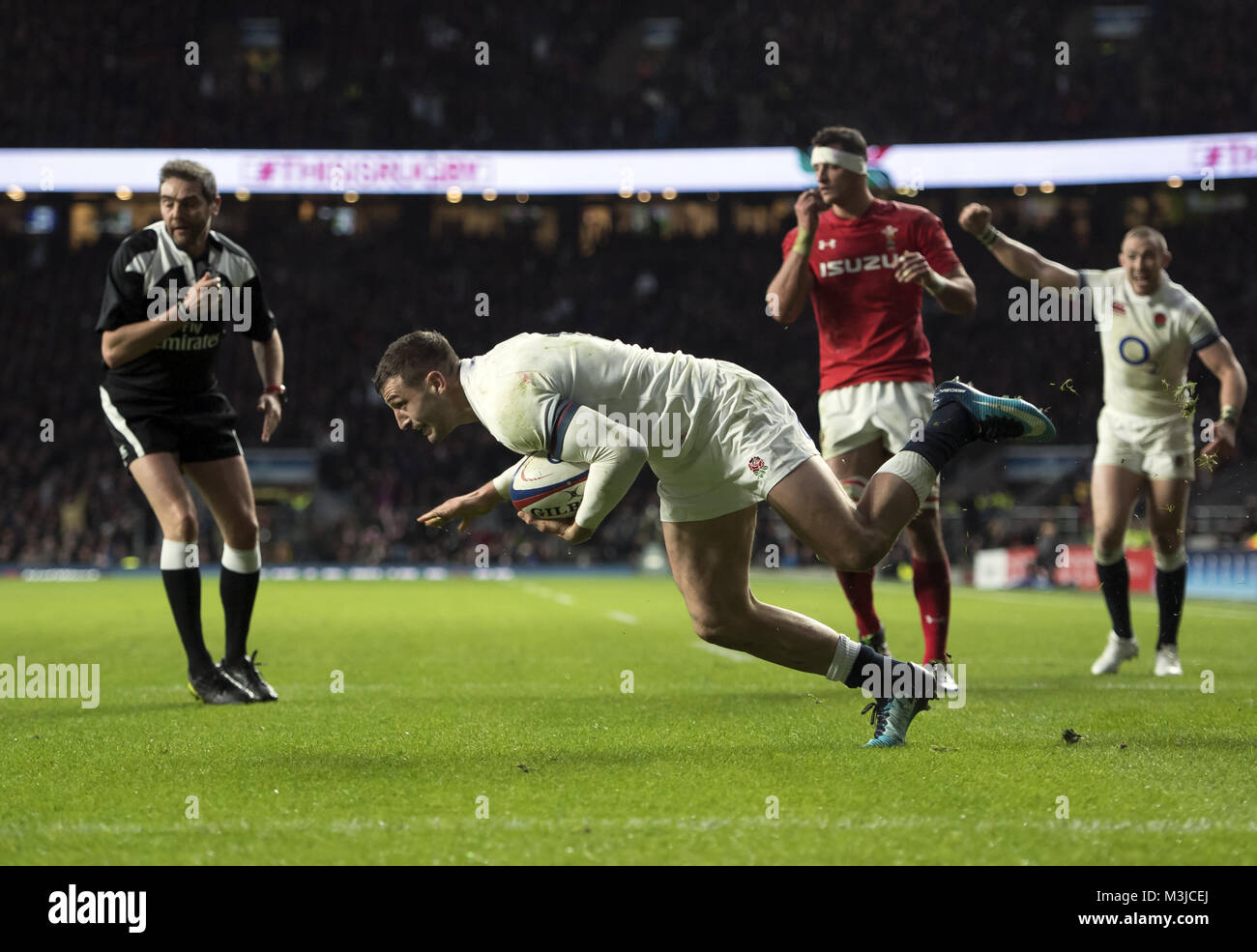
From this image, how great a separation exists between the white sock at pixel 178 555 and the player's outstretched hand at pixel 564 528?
105 inches

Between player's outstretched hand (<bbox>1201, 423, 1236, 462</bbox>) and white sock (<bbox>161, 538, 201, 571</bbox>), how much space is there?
4.88m

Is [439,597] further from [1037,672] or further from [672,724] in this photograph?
[672,724]

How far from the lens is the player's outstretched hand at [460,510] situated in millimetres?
4277

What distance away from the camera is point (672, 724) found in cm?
534

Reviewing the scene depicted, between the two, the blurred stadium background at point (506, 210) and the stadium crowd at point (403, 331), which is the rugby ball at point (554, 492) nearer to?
the stadium crowd at point (403, 331)

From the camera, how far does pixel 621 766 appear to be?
14.0 feet

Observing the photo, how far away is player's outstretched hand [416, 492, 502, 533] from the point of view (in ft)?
14.0

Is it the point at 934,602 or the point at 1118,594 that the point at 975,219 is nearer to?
the point at 934,602

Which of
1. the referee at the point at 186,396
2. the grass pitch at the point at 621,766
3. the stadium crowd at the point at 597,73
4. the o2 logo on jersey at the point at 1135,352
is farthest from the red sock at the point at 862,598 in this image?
the stadium crowd at the point at 597,73

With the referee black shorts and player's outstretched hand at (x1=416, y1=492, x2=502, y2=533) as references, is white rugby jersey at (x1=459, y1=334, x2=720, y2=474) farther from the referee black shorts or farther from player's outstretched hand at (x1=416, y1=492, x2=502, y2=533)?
the referee black shorts

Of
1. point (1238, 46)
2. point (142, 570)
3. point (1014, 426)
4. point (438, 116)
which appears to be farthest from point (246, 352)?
point (1014, 426)

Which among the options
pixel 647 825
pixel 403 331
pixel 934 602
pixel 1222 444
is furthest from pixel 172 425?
pixel 403 331

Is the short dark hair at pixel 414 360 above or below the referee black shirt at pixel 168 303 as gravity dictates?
below
